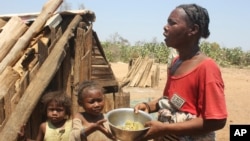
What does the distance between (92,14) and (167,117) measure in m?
3.10

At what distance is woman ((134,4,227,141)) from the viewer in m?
2.15

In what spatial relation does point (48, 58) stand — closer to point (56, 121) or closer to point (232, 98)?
point (56, 121)

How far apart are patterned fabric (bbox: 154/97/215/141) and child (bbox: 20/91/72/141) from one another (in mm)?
1131

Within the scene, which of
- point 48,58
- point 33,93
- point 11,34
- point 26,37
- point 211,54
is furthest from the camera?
point 211,54

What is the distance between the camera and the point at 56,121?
334 centimetres

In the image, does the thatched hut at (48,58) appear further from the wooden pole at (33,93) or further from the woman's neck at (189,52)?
the woman's neck at (189,52)

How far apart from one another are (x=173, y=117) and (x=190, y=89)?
0.77ft

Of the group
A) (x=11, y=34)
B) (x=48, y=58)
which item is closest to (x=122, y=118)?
(x=48, y=58)

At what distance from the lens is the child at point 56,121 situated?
3.31 m

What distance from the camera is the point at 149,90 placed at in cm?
1387

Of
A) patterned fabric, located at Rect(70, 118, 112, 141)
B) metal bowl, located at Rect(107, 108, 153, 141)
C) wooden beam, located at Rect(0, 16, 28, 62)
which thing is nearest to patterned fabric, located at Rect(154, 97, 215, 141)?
metal bowl, located at Rect(107, 108, 153, 141)

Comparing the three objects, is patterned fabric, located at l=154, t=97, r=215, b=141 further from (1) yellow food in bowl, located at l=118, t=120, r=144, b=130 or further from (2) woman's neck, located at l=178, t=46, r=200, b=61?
(2) woman's neck, located at l=178, t=46, r=200, b=61

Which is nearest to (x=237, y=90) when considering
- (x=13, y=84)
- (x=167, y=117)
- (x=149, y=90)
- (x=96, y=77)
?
(x=149, y=90)

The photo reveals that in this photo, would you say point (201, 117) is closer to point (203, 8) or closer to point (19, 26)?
point (203, 8)
